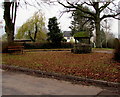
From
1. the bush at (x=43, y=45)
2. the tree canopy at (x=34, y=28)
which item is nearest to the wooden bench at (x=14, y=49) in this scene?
the bush at (x=43, y=45)

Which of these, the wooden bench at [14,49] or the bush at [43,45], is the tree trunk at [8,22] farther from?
the bush at [43,45]

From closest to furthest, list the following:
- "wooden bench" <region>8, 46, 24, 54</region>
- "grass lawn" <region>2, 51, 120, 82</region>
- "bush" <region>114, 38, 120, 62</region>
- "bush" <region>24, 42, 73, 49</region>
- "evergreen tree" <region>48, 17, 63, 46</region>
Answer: "grass lawn" <region>2, 51, 120, 82</region>
"bush" <region>114, 38, 120, 62</region>
"wooden bench" <region>8, 46, 24, 54</region>
"bush" <region>24, 42, 73, 49</region>
"evergreen tree" <region>48, 17, 63, 46</region>

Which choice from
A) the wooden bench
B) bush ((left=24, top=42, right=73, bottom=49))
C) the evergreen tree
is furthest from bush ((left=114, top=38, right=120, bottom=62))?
the evergreen tree

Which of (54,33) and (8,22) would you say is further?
(54,33)

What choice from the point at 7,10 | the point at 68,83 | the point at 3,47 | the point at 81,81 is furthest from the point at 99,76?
the point at 7,10

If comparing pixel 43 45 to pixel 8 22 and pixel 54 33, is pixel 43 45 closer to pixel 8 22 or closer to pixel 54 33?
pixel 54 33

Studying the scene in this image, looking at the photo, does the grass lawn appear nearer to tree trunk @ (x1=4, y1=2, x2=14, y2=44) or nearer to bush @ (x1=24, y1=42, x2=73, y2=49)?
tree trunk @ (x1=4, y1=2, x2=14, y2=44)

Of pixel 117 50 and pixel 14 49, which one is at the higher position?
pixel 117 50

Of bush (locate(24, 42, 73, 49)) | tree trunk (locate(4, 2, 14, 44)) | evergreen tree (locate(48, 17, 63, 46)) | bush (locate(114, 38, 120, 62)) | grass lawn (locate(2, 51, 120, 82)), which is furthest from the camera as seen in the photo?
evergreen tree (locate(48, 17, 63, 46))

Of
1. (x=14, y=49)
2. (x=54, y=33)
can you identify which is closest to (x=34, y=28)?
(x=54, y=33)

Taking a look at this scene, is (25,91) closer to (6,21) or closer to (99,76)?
(99,76)

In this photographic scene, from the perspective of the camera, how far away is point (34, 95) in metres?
4.45

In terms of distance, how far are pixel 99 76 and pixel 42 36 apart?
4323 cm

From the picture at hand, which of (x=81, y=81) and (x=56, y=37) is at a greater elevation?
(x=56, y=37)
